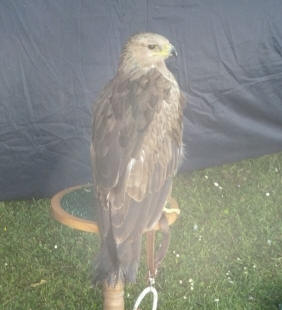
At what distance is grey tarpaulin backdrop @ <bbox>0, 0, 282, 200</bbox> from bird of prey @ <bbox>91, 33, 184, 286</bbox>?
1.52 metres

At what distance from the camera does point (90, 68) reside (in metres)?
3.97

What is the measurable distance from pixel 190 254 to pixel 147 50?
1.78 metres

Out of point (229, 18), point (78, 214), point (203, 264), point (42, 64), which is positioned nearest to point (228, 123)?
point (229, 18)

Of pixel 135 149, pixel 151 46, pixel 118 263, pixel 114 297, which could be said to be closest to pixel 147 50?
pixel 151 46

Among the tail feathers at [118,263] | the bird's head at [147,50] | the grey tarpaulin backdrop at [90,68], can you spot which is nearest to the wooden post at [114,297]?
the tail feathers at [118,263]

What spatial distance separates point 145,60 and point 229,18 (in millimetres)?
1707

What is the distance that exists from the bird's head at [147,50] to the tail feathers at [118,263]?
0.81m

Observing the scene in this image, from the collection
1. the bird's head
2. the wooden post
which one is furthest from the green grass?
the bird's head

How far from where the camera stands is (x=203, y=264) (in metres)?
3.79

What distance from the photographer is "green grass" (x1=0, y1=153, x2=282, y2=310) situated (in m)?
3.46

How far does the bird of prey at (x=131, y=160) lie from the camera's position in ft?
7.30

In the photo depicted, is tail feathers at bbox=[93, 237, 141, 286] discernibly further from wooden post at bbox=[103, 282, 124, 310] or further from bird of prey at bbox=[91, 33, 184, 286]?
wooden post at bbox=[103, 282, 124, 310]

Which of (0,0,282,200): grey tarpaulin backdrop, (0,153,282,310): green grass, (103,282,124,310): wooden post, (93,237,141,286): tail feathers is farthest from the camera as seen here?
(0,0,282,200): grey tarpaulin backdrop

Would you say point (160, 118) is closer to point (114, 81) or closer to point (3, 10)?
point (114, 81)
